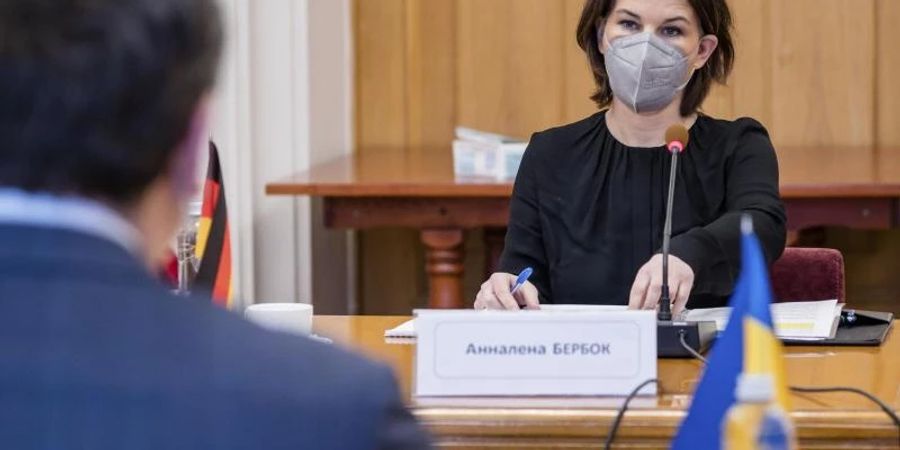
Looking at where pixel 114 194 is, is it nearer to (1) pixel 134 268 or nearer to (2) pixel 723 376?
(1) pixel 134 268

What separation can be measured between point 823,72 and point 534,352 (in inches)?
115

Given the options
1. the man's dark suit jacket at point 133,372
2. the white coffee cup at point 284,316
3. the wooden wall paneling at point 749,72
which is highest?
the wooden wall paneling at point 749,72

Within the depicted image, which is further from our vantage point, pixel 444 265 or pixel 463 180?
pixel 444 265

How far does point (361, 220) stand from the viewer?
3871 mm

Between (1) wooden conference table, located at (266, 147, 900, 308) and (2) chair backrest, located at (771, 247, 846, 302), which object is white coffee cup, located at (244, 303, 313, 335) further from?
(1) wooden conference table, located at (266, 147, 900, 308)

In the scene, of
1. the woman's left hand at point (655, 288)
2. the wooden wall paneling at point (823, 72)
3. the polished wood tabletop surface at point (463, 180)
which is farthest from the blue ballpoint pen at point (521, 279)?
the wooden wall paneling at point (823, 72)

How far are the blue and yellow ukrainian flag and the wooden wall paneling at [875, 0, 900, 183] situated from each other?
3379 millimetres

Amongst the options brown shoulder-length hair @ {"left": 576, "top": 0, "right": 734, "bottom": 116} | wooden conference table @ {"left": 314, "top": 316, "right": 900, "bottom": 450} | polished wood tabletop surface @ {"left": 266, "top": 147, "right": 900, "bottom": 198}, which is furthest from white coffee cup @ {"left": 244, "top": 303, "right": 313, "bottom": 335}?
polished wood tabletop surface @ {"left": 266, "top": 147, "right": 900, "bottom": 198}

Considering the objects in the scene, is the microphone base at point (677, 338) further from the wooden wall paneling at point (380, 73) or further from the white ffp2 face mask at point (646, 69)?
the wooden wall paneling at point (380, 73)

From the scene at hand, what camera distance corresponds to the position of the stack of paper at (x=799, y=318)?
7.23 ft

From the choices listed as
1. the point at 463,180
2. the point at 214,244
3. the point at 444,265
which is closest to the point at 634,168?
the point at 214,244

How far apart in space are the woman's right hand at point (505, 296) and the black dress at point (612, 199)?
12.1 inches

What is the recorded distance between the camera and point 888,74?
4.46m

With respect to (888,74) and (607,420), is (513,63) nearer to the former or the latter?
(888,74)
